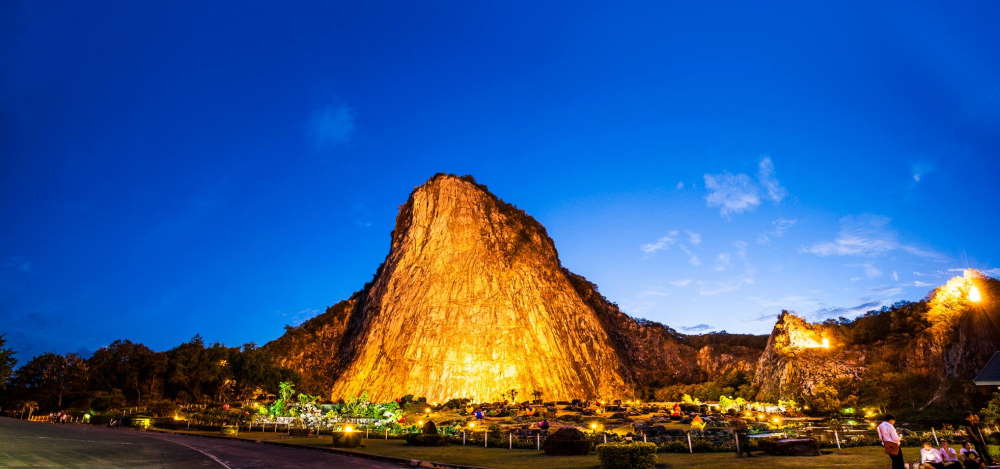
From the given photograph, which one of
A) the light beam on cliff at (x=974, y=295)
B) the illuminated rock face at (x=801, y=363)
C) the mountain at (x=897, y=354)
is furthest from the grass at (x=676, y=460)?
the illuminated rock face at (x=801, y=363)

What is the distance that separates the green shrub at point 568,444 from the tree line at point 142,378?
66468mm

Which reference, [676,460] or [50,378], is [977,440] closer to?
[676,460]

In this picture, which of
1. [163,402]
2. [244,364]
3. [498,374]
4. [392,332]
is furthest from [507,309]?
[163,402]

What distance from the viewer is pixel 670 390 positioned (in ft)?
274

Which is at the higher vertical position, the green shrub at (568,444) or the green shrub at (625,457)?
the green shrub at (625,457)

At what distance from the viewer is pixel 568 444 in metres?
24.6

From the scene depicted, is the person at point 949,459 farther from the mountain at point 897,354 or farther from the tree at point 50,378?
the tree at point 50,378

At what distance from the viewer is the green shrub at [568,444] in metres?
24.5

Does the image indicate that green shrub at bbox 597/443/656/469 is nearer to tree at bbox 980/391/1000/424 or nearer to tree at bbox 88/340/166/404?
tree at bbox 980/391/1000/424

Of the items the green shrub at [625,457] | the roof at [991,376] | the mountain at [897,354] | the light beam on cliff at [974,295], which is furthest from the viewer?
the light beam on cliff at [974,295]

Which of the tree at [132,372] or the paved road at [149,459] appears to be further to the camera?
the tree at [132,372]

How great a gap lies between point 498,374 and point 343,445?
53.1 m

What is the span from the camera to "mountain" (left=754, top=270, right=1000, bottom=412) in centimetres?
3944

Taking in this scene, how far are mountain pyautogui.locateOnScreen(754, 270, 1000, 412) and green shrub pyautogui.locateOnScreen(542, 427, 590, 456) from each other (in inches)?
1184
